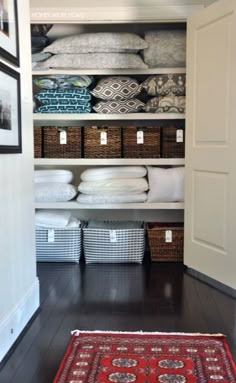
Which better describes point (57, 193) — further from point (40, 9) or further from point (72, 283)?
point (40, 9)

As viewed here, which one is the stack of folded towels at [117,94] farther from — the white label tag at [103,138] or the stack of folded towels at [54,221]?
the stack of folded towels at [54,221]

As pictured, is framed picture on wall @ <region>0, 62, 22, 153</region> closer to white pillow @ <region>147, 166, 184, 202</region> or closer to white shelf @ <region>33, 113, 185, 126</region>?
white shelf @ <region>33, 113, 185, 126</region>

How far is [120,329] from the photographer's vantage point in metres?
2.35

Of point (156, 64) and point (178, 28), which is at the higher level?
point (178, 28)

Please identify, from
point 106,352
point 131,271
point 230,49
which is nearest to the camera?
point 106,352

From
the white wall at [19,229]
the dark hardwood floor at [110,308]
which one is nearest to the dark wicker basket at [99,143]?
the dark hardwood floor at [110,308]

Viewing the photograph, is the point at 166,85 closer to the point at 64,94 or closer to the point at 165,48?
the point at 165,48

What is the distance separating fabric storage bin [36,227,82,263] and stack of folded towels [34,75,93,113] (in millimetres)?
977

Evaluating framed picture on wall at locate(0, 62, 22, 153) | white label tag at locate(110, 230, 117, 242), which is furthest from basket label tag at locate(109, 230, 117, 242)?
framed picture on wall at locate(0, 62, 22, 153)

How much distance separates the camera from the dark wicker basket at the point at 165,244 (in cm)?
364

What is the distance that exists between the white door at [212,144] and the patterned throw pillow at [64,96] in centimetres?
83

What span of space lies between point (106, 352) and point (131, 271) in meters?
1.38

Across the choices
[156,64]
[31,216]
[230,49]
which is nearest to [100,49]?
[156,64]

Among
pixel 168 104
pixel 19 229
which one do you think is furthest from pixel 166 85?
pixel 19 229
